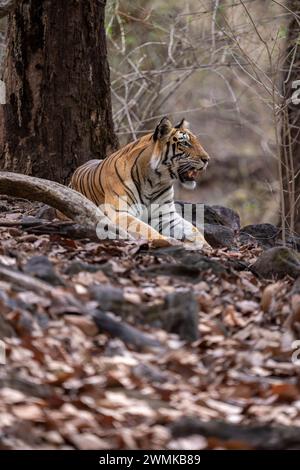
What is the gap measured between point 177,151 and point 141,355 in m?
4.17

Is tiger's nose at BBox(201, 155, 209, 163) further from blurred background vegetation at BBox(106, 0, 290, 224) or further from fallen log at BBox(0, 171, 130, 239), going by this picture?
fallen log at BBox(0, 171, 130, 239)

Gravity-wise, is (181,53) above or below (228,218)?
above

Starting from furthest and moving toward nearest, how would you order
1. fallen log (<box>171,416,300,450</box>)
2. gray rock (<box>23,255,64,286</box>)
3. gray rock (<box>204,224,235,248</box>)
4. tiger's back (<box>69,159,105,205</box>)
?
tiger's back (<box>69,159,105,205</box>) → gray rock (<box>204,224,235,248</box>) → gray rock (<box>23,255,64,286</box>) → fallen log (<box>171,416,300,450</box>)

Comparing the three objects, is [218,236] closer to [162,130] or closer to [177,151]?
[177,151]

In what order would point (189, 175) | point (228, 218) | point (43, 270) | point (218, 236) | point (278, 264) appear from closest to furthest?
1. point (43, 270)
2. point (278, 264)
3. point (218, 236)
4. point (189, 175)
5. point (228, 218)

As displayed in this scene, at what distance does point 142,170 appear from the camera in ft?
27.5

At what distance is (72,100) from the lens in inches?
338

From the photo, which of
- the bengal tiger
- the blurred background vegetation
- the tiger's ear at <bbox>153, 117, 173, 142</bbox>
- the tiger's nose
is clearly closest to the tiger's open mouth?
the bengal tiger

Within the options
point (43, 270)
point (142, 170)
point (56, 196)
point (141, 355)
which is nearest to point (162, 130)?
point (142, 170)

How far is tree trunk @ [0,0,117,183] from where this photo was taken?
8508 mm

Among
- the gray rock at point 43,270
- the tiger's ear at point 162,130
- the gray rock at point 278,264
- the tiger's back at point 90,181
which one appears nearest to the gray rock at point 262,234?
the tiger's ear at point 162,130

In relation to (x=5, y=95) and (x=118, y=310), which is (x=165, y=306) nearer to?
(x=118, y=310)

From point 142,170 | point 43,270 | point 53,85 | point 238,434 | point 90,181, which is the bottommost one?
point 238,434

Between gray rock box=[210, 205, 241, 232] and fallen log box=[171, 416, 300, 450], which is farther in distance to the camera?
gray rock box=[210, 205, 241, 232]
